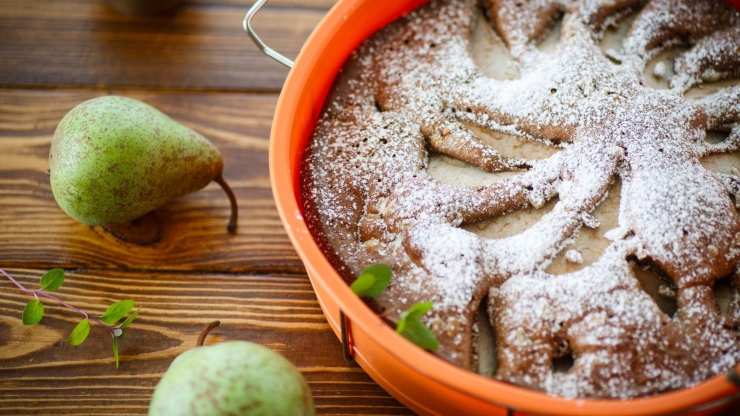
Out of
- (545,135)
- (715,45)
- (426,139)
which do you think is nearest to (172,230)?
(426,139)

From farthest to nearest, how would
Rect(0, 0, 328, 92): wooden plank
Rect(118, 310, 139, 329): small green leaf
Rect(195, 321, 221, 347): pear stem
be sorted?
Rect(0, 0, 328, 92): wooden plank → Rect(118, 310, 139, 329): small green leaf → Rect(195, 321, 221, 347): pear stem

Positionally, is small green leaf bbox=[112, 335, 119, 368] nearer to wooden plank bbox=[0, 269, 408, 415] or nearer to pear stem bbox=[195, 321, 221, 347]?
wooden plank bbox=[0, 269, 408, 415]

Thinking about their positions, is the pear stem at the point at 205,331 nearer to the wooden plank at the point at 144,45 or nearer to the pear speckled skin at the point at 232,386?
the pear speckled skin at the point at 232,386

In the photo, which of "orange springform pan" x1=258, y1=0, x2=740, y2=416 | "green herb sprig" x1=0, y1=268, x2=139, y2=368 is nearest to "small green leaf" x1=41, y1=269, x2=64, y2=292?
"green herb sprig" x1=0, y1=268, x2=139, y2=368

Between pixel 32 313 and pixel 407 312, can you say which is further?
pixel 32 313

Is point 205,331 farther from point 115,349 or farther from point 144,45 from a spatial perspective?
point 144,45

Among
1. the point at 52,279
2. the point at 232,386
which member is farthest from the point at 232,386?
the point at 52,279

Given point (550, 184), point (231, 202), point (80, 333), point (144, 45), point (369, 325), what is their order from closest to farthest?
point (369, 325) → point (550, 184) → point (80, 333) → point (231, 202) → point (144, 45)
